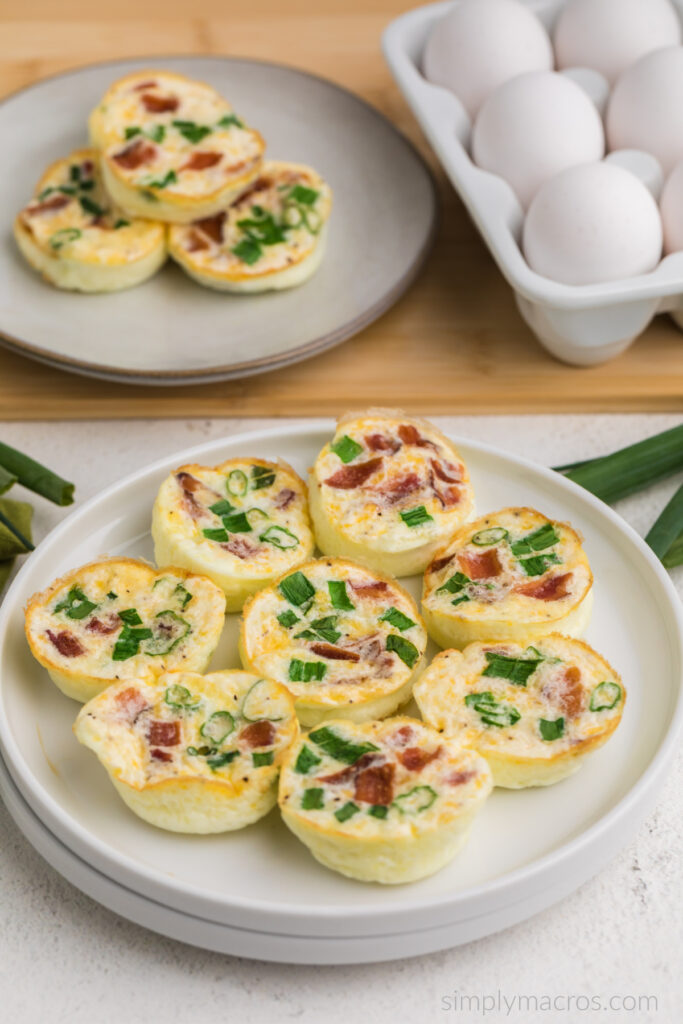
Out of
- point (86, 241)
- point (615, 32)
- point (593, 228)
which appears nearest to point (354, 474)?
point (593, 228)

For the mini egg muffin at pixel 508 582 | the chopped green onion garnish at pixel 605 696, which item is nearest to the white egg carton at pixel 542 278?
the mini egg muffin at pixel 508 582

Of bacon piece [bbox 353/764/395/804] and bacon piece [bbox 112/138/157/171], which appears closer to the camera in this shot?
bacon piece [bbox 353/764/395/804]

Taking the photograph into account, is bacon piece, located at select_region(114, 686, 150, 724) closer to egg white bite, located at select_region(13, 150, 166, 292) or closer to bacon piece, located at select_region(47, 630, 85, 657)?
bacon piece, located at select_region(47, 630, 85, 657)

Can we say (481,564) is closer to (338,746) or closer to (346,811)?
(338,746)

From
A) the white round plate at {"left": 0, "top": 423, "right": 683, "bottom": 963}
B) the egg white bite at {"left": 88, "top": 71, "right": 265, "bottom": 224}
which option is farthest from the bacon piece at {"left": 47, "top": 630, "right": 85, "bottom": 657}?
the egg white bite at {"left": 88, "top": 71, "right": 265, "bottom": 224}

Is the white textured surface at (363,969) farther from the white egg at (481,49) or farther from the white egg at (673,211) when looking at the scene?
the white egg at (481,49)

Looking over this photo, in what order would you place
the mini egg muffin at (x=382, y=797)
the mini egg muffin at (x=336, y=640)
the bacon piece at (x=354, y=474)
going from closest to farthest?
the mini egg muffin at (x=382, y=797) → the mini egg muffin at (x=336, y=640) → the bacon piece at (x=354, y=474)
